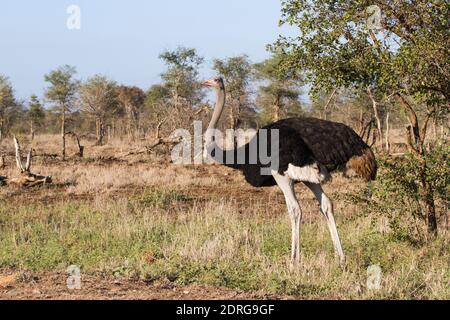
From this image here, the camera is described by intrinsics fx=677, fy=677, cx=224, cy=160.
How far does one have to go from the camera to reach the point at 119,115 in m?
37.4

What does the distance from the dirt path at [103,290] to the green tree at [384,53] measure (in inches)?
104

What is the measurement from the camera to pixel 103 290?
16.1ft

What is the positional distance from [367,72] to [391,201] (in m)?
1.44

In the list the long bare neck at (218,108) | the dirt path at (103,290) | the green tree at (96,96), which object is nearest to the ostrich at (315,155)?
the long bare neck at (218,108)

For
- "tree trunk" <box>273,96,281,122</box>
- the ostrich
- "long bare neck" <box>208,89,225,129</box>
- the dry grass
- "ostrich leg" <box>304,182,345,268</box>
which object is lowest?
the dry grass

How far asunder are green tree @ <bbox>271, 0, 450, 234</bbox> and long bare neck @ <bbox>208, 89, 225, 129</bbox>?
3.16ft

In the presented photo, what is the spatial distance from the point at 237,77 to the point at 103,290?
24351mm

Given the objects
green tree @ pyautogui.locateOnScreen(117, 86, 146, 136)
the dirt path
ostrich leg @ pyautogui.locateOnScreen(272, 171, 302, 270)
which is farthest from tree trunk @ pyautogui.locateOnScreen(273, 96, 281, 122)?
the dirt path

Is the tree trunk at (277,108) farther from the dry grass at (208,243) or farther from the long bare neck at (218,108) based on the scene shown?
the long bare neck at (218,108)

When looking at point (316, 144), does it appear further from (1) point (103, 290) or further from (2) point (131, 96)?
(2) point (131, 96)

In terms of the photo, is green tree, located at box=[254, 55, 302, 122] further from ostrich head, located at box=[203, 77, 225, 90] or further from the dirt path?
the dirt path

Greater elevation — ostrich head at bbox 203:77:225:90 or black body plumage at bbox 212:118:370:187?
ostrich head at bbox 203:77:225:90

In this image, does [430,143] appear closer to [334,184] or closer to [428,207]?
[428,207]

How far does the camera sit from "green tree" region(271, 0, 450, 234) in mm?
6121
